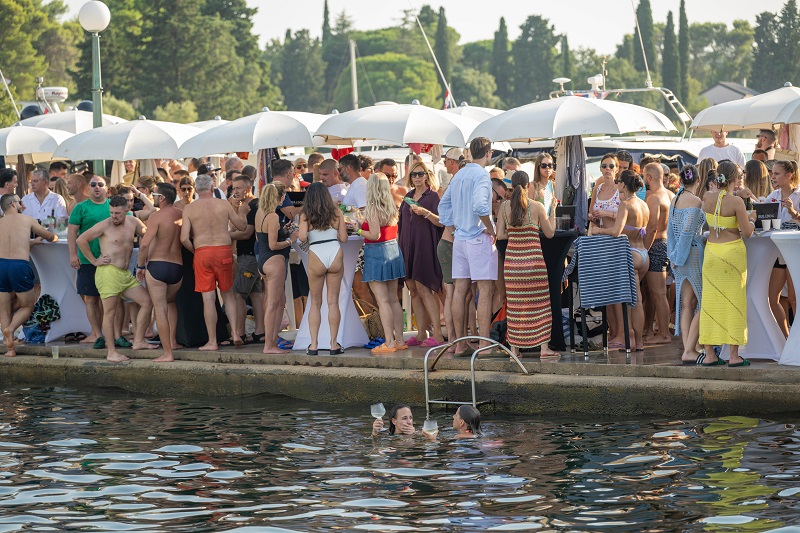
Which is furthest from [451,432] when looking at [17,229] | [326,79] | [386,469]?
[326,79]

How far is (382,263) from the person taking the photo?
12.2 metres

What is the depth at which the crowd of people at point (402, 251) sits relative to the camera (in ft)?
36.4

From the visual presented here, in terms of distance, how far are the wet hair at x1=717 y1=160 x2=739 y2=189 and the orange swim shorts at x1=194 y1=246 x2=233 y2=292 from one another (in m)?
4.96

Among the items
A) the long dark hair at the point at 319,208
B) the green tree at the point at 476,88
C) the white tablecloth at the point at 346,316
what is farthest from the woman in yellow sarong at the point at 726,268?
the green tree at the point at 476,88

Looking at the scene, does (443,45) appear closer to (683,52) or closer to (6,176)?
(683,52)

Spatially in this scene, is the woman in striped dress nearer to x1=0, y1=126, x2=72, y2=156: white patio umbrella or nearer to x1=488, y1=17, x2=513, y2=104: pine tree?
x1=0, y1=126, x2=72, y2=156: white patio umbrella

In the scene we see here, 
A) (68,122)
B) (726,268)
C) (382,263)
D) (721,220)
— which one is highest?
(68,122)

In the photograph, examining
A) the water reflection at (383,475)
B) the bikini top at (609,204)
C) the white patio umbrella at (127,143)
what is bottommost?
the water reflection at (383,475)

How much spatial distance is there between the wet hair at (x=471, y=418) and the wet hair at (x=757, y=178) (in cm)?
348

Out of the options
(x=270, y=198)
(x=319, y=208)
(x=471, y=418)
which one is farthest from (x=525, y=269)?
(x=270, y=198)

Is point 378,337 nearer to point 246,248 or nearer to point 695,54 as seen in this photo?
point 246,248

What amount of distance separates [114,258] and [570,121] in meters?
4.80

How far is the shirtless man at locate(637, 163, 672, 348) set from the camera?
1195 cm

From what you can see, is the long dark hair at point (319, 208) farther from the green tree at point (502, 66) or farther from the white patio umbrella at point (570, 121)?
the green tree at point (502, 66)
